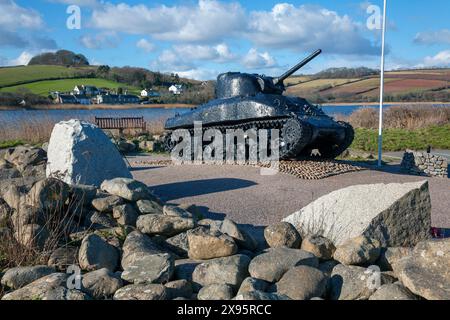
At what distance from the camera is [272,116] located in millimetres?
13984

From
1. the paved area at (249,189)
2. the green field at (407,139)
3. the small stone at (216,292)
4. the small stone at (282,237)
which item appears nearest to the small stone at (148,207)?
the paved area at (249,189)

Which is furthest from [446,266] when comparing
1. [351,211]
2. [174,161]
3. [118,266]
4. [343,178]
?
[174,161]

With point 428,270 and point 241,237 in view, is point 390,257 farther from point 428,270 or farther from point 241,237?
point 241,237

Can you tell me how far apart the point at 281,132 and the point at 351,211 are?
25.3ft

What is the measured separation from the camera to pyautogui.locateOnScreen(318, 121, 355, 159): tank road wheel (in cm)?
1510

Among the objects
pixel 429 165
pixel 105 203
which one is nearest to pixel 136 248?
pixel 105 203

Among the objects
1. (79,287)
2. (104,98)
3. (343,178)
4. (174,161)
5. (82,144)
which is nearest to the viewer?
(79,287)

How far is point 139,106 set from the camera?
185ft

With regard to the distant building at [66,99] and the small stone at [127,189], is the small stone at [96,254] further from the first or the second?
the distant building at [66,99]

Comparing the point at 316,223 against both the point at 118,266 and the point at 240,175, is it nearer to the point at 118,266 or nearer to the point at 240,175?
the point at 118,266

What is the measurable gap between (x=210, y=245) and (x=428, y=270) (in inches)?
83.5

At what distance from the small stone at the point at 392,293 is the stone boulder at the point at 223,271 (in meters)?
1.18

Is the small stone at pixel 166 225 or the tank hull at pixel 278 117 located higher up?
the tank hull at pixel 278 117

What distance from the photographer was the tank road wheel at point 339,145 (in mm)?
15102
